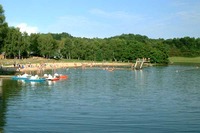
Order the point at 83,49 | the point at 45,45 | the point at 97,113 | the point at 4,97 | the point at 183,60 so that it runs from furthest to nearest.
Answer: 1. the point at 183,60
2. the point at 83,49
3. the point at 45,45
4. the point at 4,97
5. the point at 97,113

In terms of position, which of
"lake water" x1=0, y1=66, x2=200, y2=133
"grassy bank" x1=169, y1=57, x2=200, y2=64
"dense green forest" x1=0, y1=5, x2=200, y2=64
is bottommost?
"lake water" x1=0, y1=66, x2=200, y2=133

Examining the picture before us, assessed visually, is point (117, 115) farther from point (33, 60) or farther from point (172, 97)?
point (33, 60)

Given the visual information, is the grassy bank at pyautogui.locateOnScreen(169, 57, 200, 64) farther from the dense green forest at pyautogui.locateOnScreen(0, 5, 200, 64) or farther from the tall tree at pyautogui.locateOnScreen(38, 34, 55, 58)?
the tall tree at pyautogui.locateOnScreen(38, 34, 55, 58)

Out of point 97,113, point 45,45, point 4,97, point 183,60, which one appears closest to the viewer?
point 97,113

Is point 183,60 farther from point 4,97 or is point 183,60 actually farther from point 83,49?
point 4,97

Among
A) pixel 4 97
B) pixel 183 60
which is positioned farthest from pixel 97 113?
pixel 183 60

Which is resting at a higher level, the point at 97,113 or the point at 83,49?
the point at 83,49

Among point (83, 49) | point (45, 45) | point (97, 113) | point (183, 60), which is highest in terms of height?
point (45, 45)

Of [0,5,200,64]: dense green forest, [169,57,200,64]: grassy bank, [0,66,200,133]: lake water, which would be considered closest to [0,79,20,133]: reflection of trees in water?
[0,66,200,133]: lake water

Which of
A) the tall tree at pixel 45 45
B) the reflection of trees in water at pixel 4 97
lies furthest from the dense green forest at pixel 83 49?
the reflection of trees in water at pixel 4 97

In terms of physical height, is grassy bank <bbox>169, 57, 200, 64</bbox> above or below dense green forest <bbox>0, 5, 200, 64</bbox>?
below

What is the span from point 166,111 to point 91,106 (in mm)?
7039

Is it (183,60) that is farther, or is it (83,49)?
(183,60)

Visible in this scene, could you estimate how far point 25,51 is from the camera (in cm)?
12725
